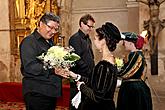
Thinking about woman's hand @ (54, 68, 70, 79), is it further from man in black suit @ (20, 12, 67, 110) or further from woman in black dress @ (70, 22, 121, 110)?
woman in black dress @ (70, 22, 121, 110)

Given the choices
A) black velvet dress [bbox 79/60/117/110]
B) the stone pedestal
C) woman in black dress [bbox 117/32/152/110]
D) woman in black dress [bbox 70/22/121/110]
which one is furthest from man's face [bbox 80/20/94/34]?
the stone pedestal

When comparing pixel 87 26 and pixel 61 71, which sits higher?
pixel 87 26

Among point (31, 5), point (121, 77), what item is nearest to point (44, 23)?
point (121, 77)

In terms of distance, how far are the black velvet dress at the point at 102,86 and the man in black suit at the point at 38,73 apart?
1.24 feet

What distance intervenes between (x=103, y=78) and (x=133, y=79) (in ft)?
4.09

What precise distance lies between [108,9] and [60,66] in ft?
18.9

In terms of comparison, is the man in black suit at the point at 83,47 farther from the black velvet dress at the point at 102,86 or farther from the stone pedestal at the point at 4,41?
the stone pedestal at the point at 4,41

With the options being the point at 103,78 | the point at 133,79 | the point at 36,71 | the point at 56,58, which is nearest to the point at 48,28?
the point at 56,58

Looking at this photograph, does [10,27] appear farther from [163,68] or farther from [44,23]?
[44,23]

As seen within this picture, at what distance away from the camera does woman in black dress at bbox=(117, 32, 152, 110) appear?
392cm

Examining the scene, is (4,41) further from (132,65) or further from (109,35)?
(109,35)

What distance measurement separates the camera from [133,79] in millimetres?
3988

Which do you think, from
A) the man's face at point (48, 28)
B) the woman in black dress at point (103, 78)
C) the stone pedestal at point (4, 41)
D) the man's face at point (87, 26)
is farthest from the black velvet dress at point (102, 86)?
the stone pedestal at point (4, 41)

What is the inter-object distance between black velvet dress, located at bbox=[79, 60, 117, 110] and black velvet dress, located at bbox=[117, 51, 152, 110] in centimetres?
103
